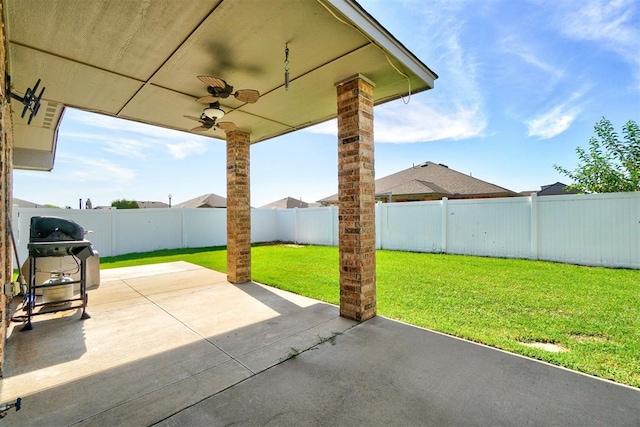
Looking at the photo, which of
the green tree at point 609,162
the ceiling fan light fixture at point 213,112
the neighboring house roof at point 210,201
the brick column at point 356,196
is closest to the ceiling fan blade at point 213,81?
the ceiling fan light fixture at point 213,112

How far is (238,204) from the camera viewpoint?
5355 millimetres

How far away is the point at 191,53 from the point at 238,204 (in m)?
2.98

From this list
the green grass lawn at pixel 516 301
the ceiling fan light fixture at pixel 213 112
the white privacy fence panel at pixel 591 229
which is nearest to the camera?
the green grass lawn at pixel 516 301

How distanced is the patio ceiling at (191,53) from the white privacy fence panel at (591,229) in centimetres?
615

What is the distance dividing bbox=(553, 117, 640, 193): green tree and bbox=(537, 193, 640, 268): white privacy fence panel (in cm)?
345

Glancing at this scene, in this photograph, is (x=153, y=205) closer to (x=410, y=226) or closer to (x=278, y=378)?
(x=410, y=226)

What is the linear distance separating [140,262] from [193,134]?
5059mm

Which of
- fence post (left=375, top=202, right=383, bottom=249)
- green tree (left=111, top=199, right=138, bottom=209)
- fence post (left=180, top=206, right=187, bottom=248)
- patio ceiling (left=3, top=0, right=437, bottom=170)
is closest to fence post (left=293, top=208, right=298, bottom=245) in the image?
fence post (left=375, top=202, right=383, bottom=249)

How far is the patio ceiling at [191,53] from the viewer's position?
7.18ft

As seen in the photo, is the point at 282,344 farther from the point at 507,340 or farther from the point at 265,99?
the point at 265,99

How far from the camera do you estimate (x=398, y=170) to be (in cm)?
1722

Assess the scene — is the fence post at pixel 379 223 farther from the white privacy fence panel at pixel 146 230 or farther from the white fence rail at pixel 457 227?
the white privacy fence panel at pixel 146 230

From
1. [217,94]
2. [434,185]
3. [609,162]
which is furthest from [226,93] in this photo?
[434,185]

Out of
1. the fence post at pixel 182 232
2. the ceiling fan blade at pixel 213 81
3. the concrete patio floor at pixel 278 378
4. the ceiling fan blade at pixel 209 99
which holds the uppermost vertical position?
the ceiling fan blade at pixel 213 81
